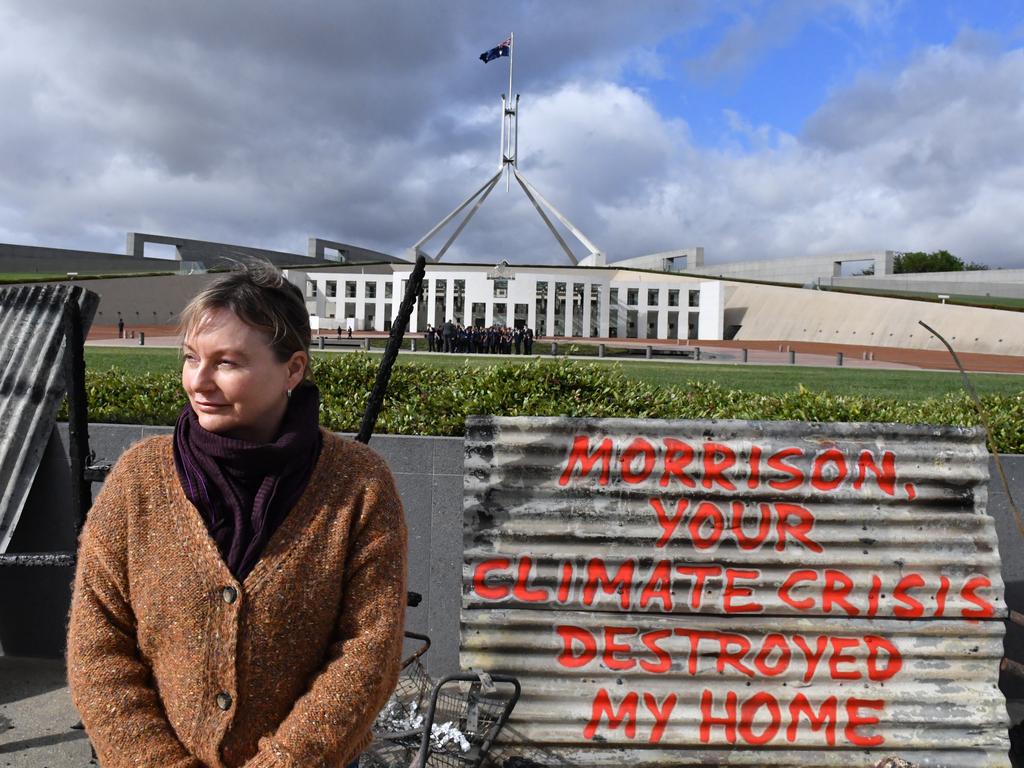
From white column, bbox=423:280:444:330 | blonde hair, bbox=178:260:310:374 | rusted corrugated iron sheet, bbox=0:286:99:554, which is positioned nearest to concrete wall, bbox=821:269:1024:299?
white column, bbox=423:280:444:330

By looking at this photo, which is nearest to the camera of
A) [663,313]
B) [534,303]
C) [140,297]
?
[534,303]

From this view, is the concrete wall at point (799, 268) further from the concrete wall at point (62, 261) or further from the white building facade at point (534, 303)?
the concrete wall at point (62, 261)

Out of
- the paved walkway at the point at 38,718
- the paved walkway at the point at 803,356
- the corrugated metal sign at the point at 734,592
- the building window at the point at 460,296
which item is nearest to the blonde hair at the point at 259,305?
the corrugated metal sign at the point at 734,592

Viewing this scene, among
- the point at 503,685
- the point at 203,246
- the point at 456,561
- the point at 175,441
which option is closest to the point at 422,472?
the point at 456,561

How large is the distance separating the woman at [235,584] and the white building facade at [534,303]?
1554 inches

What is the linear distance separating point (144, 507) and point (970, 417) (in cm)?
393

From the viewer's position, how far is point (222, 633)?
1.45 m

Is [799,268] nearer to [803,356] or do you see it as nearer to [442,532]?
[803,356]

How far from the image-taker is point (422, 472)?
3658 millimetres

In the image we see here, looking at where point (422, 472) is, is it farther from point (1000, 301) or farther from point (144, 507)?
point (1000, 301)

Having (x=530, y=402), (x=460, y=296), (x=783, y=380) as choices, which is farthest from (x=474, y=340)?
(x=530, y=402)

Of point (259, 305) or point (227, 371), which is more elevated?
point (259, 305)

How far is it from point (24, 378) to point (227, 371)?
260 cm

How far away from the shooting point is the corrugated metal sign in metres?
2.77
